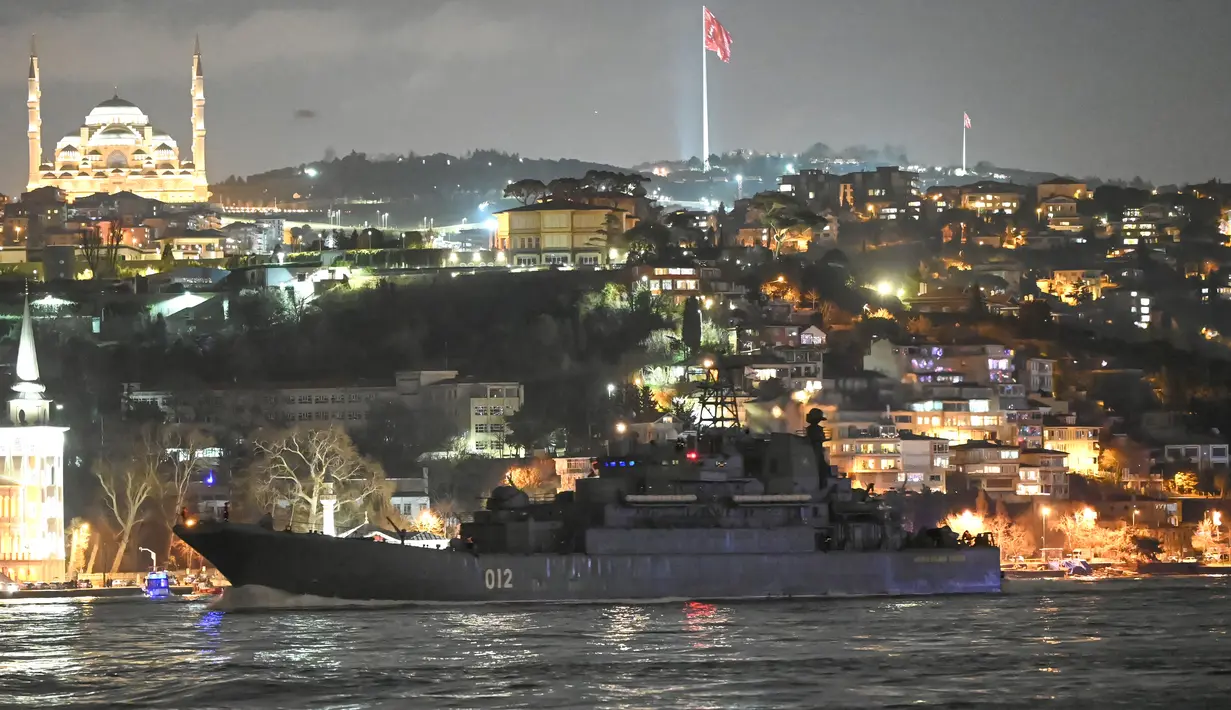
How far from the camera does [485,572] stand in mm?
58406

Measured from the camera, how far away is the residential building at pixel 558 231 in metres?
143

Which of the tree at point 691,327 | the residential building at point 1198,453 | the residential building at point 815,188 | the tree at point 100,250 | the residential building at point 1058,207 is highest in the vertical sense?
the residential building at point 815,188

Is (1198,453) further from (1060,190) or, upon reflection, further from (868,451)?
(1060,190)

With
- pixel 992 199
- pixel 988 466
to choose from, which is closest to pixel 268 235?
pixel 992 199

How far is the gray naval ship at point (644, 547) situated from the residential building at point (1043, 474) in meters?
45.4

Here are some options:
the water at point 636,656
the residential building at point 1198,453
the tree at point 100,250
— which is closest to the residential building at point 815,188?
the tree at point 100,250

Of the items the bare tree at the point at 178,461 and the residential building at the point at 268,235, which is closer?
the bare tree at the point at 178,461

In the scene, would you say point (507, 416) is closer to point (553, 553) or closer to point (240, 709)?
point (553, 553)

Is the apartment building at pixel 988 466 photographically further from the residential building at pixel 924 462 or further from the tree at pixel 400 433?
the tree at pixel 400 433

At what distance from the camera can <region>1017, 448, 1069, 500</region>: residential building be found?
349 feet

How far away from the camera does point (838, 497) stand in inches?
2458

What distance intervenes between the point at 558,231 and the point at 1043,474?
4441 centimetres

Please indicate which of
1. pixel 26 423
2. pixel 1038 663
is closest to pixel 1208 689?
pixel 1038 663

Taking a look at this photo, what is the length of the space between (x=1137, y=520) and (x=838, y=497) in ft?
135
